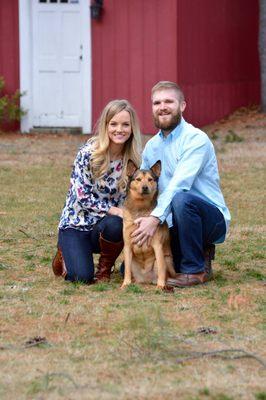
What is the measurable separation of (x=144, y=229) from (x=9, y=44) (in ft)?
38.1

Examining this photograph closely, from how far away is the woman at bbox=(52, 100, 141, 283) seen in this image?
24.2 feet

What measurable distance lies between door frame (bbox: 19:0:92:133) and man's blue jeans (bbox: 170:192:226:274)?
10682 millimetres

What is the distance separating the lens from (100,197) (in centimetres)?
751

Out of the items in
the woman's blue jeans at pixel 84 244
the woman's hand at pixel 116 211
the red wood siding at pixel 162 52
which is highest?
the red wood siding at pixel 162 52

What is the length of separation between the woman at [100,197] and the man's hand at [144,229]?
24 cm

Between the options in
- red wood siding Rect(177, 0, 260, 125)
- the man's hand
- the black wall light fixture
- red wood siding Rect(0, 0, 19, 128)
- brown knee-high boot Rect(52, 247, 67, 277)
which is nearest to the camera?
the man's hand

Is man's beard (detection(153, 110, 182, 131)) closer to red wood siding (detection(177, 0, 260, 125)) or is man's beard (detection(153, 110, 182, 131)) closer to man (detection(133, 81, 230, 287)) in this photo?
man (detection(133, 81, 230, 287))

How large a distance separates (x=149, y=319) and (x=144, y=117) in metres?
11.9

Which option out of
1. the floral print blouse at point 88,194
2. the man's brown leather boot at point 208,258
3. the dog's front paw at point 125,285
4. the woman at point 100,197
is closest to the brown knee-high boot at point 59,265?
the woman at point 100,197

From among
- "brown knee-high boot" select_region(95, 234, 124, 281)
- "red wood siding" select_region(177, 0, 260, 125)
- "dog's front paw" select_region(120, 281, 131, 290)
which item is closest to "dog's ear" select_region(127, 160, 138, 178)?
"brown knee-high boot" select_region(95, 234, 124, 281)

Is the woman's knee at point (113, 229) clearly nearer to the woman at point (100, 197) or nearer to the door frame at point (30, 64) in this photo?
the woman at point (100, 197)

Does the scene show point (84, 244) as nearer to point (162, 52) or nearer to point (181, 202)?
point (181, 202)

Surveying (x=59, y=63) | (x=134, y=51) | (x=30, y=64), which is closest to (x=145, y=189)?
(x=134, y=51)

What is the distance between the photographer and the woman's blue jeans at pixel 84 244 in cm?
738
